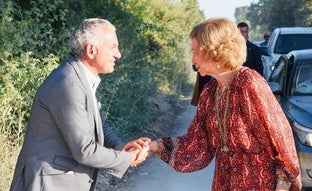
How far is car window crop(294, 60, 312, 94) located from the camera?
7234mm

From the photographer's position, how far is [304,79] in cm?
739

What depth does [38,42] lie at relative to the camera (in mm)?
8656

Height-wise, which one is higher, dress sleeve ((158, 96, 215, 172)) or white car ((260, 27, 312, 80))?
dress sleeve ((158, 96, 215, 172))

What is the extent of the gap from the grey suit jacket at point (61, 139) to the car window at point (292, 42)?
11.2m

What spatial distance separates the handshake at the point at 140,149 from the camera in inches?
148

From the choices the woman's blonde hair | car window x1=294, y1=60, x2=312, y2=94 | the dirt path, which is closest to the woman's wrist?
the woman's blonde hair

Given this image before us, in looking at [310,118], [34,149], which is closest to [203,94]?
[34,149]

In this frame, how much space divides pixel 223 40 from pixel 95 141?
2.88 feet

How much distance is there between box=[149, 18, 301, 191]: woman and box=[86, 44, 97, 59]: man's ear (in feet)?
1.82

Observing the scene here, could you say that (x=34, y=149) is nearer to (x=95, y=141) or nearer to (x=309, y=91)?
(x=95, y=141)

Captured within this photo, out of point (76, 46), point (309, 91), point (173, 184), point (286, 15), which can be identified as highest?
point (76, 46)

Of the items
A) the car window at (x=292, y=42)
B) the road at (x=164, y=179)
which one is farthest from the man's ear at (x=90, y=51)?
the car window at (x=292, y=42)

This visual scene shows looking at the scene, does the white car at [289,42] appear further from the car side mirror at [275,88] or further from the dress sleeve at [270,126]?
the dress sleeve at [270,126]

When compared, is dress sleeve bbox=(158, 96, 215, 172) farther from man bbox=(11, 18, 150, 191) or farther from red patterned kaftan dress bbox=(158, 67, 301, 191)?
man bbox=(11, 18, 150, 191)
